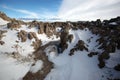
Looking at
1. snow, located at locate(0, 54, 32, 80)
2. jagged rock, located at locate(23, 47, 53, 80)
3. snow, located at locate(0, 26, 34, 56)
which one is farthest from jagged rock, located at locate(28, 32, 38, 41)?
snow, located at locate(0, 54, 32, 80)

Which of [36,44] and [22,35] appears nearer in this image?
[36,44]

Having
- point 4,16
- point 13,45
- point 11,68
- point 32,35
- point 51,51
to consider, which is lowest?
point 11,68

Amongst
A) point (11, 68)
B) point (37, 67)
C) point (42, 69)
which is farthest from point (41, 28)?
point (11, 68)

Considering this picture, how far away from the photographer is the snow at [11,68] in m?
30.0

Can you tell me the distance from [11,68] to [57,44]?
580 inches

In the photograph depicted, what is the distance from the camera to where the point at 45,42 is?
42250 millimetres

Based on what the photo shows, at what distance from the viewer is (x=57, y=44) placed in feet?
133

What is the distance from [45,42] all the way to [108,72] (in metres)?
21.3

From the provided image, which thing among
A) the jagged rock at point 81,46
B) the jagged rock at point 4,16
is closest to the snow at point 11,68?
the jagged rock at point 81,46

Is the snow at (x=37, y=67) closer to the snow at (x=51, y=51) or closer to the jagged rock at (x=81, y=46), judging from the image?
the snow at (x=51, y=51)

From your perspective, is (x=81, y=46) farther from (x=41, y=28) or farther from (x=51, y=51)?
(x=41, y=28)

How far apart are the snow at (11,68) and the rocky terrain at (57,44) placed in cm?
88

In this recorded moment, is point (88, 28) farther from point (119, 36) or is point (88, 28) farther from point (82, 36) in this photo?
point (119, 36)

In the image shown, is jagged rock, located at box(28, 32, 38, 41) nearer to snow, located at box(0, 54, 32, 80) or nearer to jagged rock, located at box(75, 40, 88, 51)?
snow, located at box(0, 54, 32, 80)
